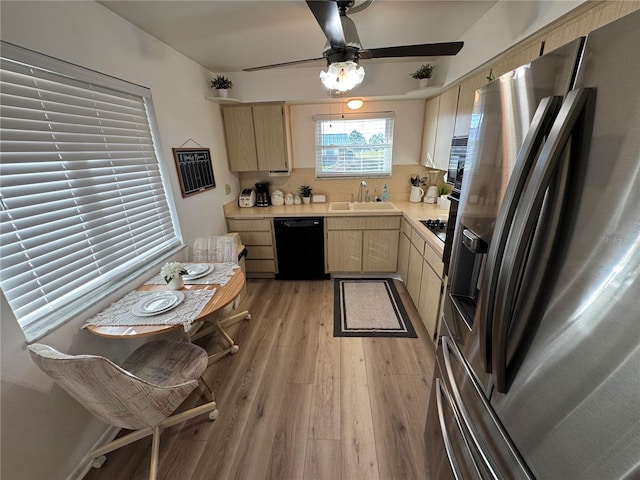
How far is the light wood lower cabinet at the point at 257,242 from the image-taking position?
3.15 meters

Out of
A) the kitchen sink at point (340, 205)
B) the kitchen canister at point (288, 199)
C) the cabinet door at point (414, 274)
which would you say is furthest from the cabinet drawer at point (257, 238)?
the cabinet door at point (414, 274)

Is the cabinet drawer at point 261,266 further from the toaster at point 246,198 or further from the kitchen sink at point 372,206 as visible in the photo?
the kitchen sink at point 372,206

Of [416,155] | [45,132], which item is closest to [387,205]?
[416,155]

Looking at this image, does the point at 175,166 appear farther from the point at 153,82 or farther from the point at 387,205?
the point at 387,205

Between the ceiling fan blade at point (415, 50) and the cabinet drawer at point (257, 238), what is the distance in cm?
213

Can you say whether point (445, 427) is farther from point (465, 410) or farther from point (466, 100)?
point (466, 100)

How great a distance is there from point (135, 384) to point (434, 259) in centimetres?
202

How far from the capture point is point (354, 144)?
3.40m

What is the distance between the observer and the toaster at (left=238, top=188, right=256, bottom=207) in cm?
337

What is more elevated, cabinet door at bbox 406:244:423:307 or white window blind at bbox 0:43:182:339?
white window blind at bbox 0:43:182:339

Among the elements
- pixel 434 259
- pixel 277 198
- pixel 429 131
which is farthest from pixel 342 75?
pixel 277 198

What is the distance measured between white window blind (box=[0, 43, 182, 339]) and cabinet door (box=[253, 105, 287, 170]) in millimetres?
1324

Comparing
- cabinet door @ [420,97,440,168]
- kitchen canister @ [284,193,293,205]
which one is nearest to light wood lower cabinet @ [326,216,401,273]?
kitchen canister @ [284,193,293,205]

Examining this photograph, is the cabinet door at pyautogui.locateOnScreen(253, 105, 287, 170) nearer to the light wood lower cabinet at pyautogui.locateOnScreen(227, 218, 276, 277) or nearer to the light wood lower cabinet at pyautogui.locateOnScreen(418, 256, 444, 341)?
the light wood lower cabinet at pyautogui.locateOnScreen(227, 218, 276, 277)
